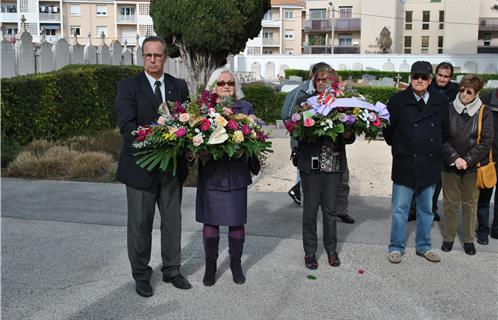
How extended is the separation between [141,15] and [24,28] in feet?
187

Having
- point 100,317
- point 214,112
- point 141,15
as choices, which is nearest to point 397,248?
point 214,112

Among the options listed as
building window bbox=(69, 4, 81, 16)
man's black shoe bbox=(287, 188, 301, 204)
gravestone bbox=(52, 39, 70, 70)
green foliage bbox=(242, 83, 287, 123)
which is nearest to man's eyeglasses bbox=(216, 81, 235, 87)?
man's black shoe bbox=(287, 188, 301, 204)

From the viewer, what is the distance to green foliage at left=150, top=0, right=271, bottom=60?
15.2 m

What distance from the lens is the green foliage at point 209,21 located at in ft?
50.0

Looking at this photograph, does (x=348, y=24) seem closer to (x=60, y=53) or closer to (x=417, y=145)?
(x=60, y=53)

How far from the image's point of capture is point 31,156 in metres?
10.6

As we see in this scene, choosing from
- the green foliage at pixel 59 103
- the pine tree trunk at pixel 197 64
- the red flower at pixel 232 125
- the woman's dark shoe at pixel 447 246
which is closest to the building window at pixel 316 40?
the pine tree trunk at pixel 197 64

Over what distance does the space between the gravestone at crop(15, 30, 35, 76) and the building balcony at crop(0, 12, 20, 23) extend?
5966 centimetres

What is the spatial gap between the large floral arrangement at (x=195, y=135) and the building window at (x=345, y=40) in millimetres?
65746

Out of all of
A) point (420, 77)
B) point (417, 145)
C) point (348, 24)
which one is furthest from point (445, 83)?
point (348, 24)

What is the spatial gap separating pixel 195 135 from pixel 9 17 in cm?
7240

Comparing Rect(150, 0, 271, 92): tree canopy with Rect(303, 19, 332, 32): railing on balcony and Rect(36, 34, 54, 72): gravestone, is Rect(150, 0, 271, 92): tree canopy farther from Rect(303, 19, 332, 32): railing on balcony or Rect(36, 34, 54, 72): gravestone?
Rect(303, 19, 332, 32): railing on balcony

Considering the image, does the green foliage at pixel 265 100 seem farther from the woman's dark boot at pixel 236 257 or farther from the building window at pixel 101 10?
the building window at pixel 101 10

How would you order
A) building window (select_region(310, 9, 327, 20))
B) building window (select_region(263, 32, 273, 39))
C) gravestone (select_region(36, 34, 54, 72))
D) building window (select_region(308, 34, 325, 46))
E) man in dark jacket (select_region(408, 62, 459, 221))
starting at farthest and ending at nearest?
building window (select_region(263, 32, 273, 39)) → building window (select_region(310, 9, 327, 20)) → building window (select_region(308, 34, 325, 46)) → gravestone (select_region(36, 34, 54, 72)) → man in dark jacket (select_region(408, 62, 459, 221))
